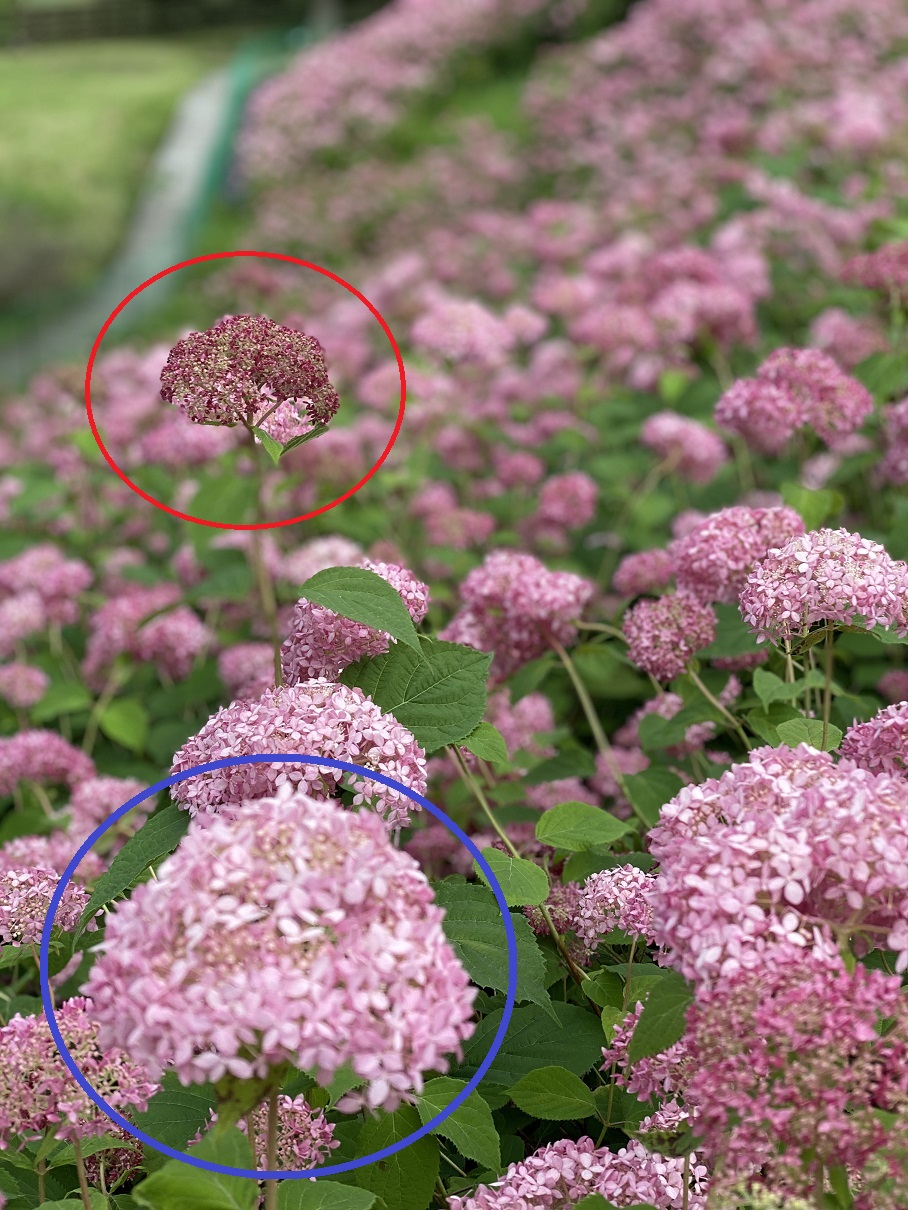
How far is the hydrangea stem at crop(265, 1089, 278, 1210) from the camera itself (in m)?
1.26

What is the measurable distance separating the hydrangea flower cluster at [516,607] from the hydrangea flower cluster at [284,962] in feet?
3.70

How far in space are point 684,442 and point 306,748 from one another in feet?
8.09

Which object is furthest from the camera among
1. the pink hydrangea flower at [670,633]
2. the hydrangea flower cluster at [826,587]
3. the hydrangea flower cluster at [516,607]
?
the hydrangea flower cluster at [516,607]

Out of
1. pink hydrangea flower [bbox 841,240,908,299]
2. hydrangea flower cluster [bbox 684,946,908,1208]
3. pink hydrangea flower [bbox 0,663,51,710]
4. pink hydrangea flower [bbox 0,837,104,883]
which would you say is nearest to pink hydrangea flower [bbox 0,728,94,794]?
pink hydrangea flower [bbox 0,663,51,710]

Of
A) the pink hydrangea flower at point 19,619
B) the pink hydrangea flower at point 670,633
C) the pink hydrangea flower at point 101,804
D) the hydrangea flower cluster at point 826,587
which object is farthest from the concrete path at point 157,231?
the hydrangea flower cluster at point 826,587

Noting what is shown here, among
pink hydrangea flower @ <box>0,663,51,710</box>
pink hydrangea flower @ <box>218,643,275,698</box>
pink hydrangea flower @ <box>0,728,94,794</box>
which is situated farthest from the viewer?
pink hydrangea flower @ <box>0,663,51,710</box>

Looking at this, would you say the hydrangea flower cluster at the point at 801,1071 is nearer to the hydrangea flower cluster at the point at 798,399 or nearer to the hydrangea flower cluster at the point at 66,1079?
the hydrangea flower cluster at the point at 66,1079

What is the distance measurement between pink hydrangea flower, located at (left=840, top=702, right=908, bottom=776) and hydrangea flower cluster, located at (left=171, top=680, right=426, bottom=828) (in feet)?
1.87

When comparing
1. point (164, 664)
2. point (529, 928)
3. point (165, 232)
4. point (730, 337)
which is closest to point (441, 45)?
point (165, 232)

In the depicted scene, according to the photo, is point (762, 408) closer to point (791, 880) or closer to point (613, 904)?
point (613, 904)

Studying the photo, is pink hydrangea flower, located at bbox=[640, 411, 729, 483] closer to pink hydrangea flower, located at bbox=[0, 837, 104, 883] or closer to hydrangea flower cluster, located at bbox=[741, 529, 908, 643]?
hydrangea flower cluster, located at bbox=[741, 529, 908, 643]

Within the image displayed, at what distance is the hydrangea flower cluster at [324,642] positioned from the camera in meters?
1.76

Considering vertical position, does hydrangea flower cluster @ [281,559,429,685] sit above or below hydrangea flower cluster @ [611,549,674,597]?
above

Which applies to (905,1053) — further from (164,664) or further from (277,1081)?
(164,664)
